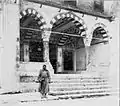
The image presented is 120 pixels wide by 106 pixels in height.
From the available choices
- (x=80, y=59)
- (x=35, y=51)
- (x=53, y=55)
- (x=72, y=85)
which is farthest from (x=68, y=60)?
(x=72, y=85)

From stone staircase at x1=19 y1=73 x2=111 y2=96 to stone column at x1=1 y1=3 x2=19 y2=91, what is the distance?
524mm

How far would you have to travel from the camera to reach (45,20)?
10.1m

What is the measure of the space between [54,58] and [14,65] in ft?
18.7

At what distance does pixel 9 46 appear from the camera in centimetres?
837

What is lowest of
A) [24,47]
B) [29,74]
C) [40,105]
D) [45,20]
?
[40,105]

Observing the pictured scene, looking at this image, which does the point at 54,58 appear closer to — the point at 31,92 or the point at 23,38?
the point at 23,38

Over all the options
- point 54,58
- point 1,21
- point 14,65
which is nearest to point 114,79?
point 54,58

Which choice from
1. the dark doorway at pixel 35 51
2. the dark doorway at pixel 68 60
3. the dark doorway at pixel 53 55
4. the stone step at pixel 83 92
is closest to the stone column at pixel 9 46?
the stone step at pixel 83 92

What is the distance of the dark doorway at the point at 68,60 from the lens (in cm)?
1449

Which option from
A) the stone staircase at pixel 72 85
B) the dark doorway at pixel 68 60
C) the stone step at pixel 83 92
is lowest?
the stone step at pixel 83 92

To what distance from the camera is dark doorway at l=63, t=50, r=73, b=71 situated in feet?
47.5

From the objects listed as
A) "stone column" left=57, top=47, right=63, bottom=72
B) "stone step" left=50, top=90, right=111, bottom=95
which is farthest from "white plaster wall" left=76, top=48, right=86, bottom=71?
"stone step" left=50, top=90, right=111, bottom=95

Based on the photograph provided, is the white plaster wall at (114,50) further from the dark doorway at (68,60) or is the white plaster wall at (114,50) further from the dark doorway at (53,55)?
the dark doorway at (53,55)

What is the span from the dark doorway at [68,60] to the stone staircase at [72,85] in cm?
398
